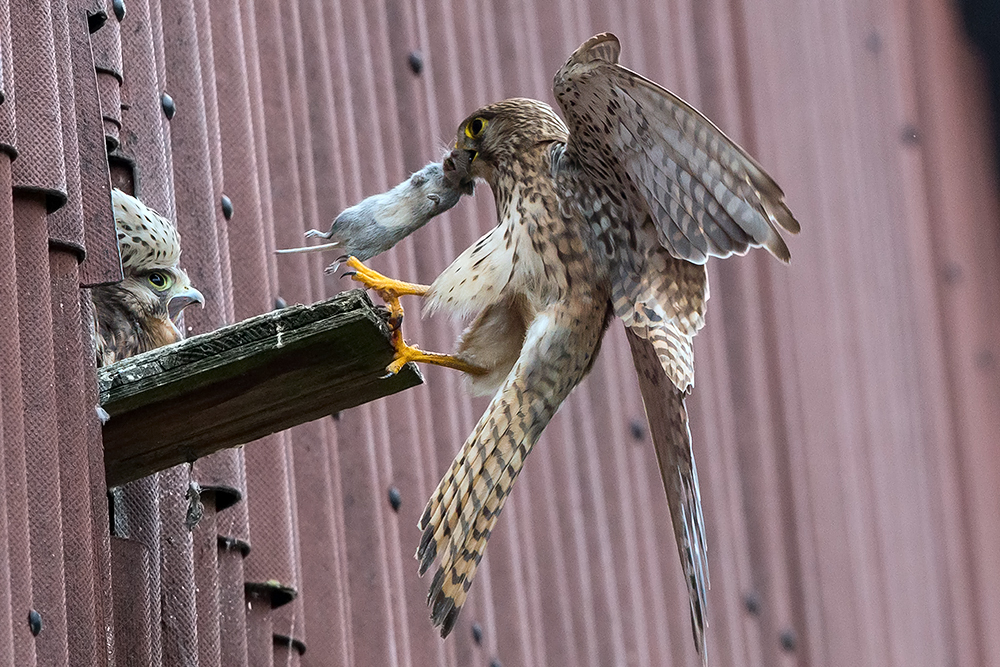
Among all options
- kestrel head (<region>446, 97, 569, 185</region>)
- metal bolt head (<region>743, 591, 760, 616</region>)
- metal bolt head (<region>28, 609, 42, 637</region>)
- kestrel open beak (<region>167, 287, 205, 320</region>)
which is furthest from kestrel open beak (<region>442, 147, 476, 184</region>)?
metal bolt head (<region>743, 591, 760, 616</region>)

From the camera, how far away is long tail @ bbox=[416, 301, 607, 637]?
332 centimetres

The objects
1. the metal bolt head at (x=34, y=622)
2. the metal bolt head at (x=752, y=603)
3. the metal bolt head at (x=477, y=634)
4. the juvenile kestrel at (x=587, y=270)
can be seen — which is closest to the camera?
the metal bolt head at (x=34, y=622)

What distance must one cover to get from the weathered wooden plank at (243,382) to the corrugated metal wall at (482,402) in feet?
0.44

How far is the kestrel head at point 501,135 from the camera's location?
3902 millimetres

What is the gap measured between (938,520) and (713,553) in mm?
1138

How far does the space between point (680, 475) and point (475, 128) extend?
1.08 m

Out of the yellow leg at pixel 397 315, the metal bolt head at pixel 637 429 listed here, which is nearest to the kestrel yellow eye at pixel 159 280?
the yellow leg at pixel 397 315

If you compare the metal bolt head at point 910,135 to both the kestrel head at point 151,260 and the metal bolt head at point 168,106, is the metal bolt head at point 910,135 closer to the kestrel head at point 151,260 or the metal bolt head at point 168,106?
the metal bolt head at point 168,106

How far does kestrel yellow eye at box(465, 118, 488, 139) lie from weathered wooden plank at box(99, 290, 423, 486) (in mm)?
968

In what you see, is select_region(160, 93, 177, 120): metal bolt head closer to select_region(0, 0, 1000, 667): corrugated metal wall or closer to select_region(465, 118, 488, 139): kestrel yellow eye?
select_region(0, 0, 1000, 667): corrugated metal wall

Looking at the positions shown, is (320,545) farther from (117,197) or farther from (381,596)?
(117,197)

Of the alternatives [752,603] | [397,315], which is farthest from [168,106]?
[752,603]

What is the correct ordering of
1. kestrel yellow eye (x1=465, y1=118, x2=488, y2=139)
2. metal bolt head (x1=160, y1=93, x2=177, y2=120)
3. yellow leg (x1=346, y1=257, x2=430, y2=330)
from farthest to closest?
kestrel yellow eye (x1=465, y1=118, x2=488, y2=139) → metal bolt head (x1=160, y1=93, x2=177, y2=120) → yellow leg (x1=346, y1=257, x2=430, y2=330)

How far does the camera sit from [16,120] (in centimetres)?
291
